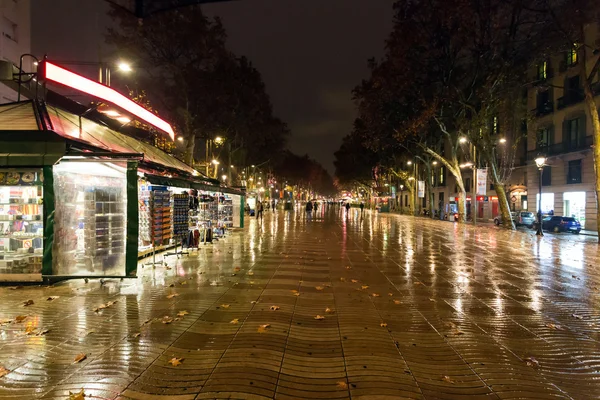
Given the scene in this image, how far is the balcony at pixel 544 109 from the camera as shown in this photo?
35.0 meters

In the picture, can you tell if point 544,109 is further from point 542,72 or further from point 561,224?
point 561,224

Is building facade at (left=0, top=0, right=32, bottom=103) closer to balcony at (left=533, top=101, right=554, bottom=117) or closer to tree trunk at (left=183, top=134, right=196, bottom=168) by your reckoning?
tree trunk at (left=183, top=134, right=196, bottom=168)

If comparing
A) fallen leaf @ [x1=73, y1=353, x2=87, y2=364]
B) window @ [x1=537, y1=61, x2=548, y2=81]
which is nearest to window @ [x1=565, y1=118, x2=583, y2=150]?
window @ [x1=537, y1=61, x2=548, y2=81]

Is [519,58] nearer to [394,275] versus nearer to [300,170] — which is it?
[394,275]

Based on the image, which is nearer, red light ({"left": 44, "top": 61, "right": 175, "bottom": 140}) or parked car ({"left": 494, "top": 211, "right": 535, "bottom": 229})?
red light ({"left": 44, "top": 61, "right": 175, "bottom": 140})

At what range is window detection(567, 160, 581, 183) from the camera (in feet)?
106

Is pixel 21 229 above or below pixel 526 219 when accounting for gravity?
above

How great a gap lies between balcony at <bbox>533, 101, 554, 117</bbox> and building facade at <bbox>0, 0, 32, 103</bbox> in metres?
47.8

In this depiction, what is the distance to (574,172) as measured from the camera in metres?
32.8

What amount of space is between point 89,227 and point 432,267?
29.6ft

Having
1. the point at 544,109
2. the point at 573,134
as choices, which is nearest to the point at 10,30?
the point at 544,109

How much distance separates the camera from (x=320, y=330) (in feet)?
18.7

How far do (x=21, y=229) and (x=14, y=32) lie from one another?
1604 inches

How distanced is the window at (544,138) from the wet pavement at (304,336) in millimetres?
30230
